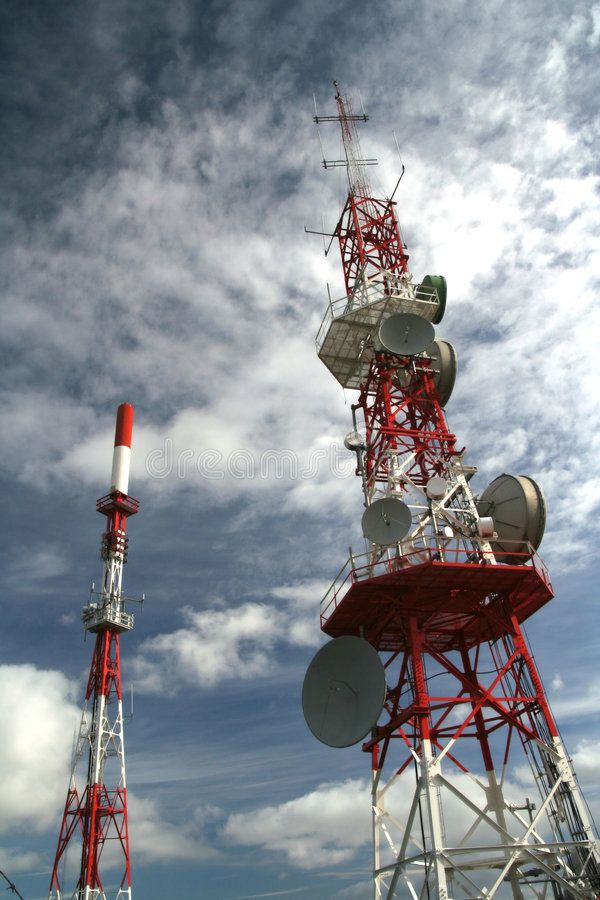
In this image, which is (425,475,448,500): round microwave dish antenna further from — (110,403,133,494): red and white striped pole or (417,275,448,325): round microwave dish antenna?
(110,403,133,494): red and white striped pole

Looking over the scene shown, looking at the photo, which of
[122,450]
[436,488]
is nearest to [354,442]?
[436,488]

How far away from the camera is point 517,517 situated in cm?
3120

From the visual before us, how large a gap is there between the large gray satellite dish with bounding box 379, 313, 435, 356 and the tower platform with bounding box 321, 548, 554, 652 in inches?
483

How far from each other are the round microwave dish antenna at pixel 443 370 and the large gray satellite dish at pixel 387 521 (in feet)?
39.2

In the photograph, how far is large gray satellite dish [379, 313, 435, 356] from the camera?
119 ft

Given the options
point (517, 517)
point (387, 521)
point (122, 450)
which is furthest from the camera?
point (122, 450)

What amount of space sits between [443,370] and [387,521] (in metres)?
13.8

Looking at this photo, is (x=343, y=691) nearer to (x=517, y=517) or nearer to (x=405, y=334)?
(x=517, y=517)

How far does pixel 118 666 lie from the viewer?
54.7m

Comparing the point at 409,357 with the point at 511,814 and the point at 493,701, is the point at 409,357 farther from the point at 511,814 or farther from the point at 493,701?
the point at 511,814

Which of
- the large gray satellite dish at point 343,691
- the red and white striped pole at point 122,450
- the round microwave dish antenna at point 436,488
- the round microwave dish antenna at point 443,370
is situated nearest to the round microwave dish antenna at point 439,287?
the round microwave dish antenna at point 443,370

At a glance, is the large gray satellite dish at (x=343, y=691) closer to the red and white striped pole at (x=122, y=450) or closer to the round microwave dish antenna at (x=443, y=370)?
the round microwave dish antenna at (x=443, y=370)

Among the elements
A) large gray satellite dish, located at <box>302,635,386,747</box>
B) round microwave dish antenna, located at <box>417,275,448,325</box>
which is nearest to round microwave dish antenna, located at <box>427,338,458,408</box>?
round microwave dish antenna, located at <box>417,275,448,325</box>

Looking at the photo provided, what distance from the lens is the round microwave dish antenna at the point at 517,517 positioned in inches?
1209
